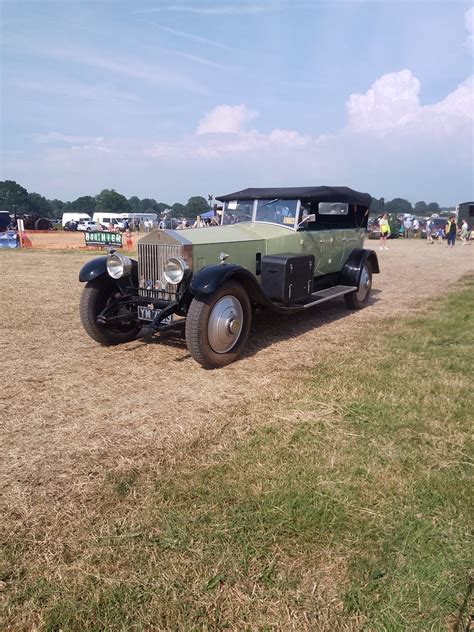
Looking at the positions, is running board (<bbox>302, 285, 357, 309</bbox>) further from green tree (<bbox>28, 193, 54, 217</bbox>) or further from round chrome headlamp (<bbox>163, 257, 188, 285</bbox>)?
green tree (<bbox>28, 193, 54, 217</bbox>)

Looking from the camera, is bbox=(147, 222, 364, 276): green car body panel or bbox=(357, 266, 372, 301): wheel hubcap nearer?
bbox=(147, 222, 364, 276): green car body panel

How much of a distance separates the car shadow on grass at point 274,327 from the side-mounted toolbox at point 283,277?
0.59m

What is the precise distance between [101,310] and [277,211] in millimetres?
2707

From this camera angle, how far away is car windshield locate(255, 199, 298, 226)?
6.16 meters

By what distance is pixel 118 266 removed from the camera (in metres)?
5.12

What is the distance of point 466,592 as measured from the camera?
73.9 inches

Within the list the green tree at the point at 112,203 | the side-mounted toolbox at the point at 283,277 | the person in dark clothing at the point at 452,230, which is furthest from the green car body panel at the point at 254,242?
the green tree at the point at 112,203

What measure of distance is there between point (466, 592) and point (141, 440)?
6.75 feet

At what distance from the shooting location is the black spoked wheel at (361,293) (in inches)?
299

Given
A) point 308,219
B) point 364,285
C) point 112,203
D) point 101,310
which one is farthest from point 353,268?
point 112,203

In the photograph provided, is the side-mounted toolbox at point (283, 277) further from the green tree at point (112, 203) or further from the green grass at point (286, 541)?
the green tree at point (112, 203)

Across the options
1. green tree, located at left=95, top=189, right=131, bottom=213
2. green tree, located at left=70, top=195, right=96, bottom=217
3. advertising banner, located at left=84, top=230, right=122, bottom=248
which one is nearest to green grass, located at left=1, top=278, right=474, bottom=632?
advertising banner, located at left=84, top=230, right=122, bottom=248

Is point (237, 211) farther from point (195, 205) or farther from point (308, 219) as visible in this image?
point (195, 205)

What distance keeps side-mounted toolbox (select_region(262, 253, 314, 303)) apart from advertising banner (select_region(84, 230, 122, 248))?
15.8 metres
